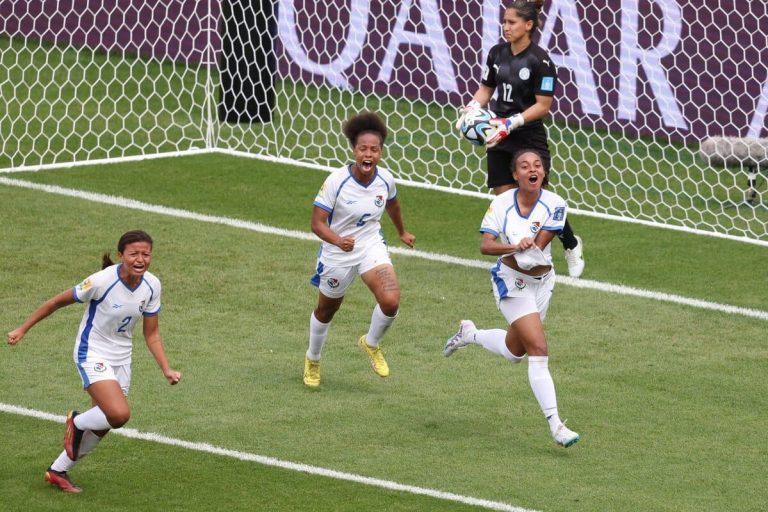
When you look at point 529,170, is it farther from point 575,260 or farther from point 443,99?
point 443,99

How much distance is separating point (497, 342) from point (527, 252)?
2.58 ft

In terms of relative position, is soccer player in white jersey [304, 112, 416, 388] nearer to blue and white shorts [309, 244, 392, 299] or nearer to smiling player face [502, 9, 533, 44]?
blue and white shorts [309, 244, 392, 299]

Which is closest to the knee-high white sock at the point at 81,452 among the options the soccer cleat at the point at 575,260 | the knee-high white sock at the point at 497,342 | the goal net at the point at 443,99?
the knee-high white sock at the point at 497,342

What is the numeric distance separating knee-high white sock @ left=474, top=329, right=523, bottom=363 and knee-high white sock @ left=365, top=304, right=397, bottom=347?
574 millimetres

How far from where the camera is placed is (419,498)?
7926mm

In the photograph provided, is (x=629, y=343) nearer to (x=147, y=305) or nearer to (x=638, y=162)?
(x=147, y=305)

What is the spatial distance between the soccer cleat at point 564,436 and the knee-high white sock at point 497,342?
0.89 m

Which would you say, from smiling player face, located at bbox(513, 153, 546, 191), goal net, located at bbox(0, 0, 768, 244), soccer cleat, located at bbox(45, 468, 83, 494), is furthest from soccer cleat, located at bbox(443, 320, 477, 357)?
goal net, located at bbox(0, 0, 768, 244)

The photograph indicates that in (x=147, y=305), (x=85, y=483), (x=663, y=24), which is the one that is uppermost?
(x=663, y=24)

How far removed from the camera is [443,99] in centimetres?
1783

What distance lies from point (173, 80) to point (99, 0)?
6.69ft

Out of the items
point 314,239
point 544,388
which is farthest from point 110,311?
point 314,239

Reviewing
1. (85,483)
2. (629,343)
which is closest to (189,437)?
(85,483)

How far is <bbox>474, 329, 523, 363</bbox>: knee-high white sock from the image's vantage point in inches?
368
